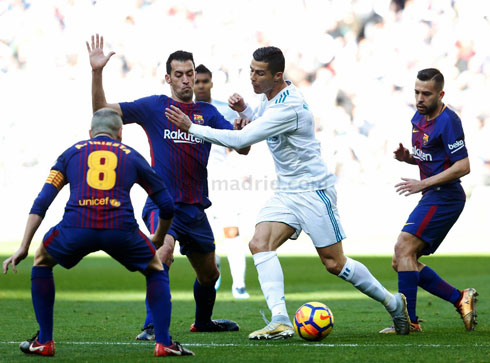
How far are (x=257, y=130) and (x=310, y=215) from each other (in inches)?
29.8

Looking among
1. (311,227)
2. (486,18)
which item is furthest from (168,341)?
(486,18)

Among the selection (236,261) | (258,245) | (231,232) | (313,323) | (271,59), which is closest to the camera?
(313,323)

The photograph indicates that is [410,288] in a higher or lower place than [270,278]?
lower

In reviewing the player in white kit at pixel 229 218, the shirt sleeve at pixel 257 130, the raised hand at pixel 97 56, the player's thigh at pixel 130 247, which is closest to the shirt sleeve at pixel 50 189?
the player's thigh at pixel 130 247

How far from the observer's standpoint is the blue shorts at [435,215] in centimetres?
675

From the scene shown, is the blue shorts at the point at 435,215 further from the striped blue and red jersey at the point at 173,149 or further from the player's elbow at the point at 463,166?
the striped blue and red jersey at the point at 173,149

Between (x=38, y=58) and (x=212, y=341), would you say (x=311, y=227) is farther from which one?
(x=38, y=58)

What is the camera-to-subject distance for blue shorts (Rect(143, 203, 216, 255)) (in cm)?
647

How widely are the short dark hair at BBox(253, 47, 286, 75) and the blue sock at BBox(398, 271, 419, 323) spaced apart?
201 cm

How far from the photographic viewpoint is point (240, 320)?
Result: 7789 mm

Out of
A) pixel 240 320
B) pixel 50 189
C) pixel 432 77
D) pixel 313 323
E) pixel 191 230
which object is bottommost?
pixel 240 320

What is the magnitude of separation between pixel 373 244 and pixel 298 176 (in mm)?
13971

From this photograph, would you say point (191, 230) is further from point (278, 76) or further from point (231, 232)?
point (231, 232)

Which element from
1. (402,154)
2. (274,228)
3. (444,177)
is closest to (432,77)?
(402,154)
